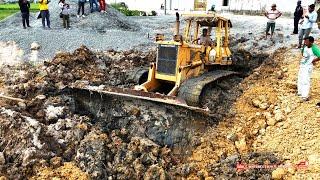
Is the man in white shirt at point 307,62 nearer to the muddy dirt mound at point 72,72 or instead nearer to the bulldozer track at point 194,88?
the bulldozer track at point 194,88

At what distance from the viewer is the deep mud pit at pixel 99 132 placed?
24.1ft

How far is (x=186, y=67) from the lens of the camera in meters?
9.12

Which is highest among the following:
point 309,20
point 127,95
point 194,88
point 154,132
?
point 309,20

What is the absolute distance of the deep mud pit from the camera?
7355 millimetres

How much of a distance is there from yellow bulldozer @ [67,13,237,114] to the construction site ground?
0.32m

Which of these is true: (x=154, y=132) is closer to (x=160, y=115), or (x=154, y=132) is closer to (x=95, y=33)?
(x=160, y=115)

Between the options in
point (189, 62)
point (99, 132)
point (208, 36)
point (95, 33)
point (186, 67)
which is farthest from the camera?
point (95, 33)

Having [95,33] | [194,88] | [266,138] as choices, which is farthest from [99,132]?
[95,33]

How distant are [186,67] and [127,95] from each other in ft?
4.95

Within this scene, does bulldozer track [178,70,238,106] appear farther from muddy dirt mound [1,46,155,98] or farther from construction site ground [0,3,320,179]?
muddy dirt mound [1,46,155,98]

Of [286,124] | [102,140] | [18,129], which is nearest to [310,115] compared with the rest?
[286,124]

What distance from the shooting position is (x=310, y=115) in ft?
26.6

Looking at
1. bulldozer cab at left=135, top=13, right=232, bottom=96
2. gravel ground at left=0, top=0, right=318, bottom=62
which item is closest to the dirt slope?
bulldozer cab at left=135, top=13, right=232, bottom=96

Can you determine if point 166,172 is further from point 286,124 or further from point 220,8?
point 220,8
